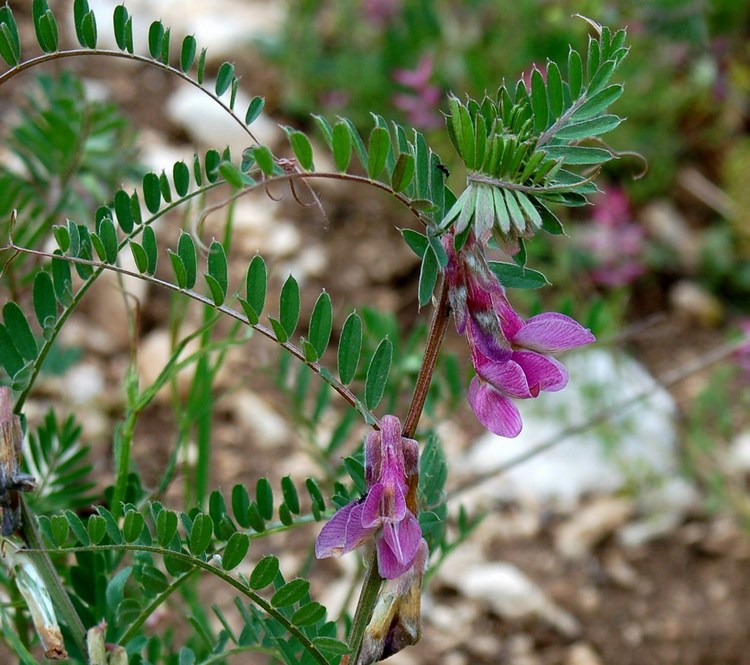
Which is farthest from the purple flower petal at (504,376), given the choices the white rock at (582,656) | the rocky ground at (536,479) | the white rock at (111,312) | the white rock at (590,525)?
the white rock at (111,312)

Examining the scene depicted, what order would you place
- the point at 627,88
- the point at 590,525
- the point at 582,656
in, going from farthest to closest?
1. the point at 627,88
2. the point at 590,525
3. the point at 582,656

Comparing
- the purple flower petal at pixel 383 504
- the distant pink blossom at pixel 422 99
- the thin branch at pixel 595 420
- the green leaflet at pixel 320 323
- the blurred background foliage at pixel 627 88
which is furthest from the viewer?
the blurred background foliage at pixel 627 88

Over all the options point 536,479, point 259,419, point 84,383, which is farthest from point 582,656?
point 84,383

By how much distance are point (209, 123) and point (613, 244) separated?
3.53 ft

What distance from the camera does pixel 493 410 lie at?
653 mm

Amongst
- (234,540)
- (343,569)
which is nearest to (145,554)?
(234,540)

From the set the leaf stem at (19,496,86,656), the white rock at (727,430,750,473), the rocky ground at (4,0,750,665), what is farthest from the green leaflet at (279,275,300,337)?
the white rock at (727,430,750,473)

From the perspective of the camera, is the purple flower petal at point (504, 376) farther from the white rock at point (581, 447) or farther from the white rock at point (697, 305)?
the white rock at point (697, 305)

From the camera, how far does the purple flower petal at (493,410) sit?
650 mm

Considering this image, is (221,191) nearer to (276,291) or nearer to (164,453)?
(276,291)

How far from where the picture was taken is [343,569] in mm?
1838

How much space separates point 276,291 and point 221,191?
31cm

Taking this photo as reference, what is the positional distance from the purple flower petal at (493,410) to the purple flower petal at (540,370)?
20 mm

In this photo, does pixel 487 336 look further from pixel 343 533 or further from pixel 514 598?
pixel 514 598
